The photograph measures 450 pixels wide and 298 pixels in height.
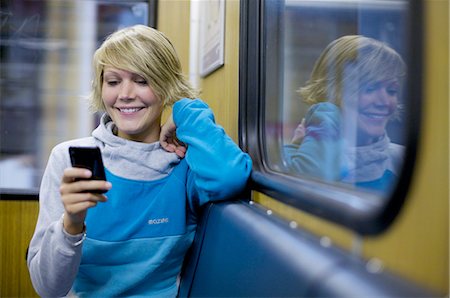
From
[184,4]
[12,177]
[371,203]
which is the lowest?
[12,177]

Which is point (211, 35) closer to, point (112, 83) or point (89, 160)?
point (112, 83)

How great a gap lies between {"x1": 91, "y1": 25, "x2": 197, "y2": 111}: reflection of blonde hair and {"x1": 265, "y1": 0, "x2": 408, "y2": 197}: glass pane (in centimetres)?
33

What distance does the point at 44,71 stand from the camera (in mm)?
3559

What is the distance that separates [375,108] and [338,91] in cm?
24

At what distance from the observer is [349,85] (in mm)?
1438

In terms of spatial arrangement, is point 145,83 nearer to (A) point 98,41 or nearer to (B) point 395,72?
(B) point 395,72

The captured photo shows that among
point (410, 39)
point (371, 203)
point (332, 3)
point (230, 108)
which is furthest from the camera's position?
point (230, 108)

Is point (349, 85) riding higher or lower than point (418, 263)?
higher

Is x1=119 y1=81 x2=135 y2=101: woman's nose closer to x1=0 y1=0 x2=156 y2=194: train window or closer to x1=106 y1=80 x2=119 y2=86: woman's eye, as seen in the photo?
x1=106 y1=80 x2=119 y2=86: woman's eye

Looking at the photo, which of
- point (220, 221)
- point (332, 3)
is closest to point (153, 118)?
point (220, 221)

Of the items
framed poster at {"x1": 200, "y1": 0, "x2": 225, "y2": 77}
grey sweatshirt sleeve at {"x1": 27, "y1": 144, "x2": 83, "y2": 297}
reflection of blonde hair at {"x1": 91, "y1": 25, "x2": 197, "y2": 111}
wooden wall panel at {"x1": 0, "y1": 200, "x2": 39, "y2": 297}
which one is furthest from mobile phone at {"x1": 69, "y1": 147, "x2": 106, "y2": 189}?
wooden wall panel at {"x1": 0, "y1": 200, "x2": 39, "y2": 297}

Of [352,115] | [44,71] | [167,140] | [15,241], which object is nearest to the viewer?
[352,115]

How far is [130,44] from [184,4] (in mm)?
1632

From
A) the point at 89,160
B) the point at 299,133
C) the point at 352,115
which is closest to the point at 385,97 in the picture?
the point at 352,115
